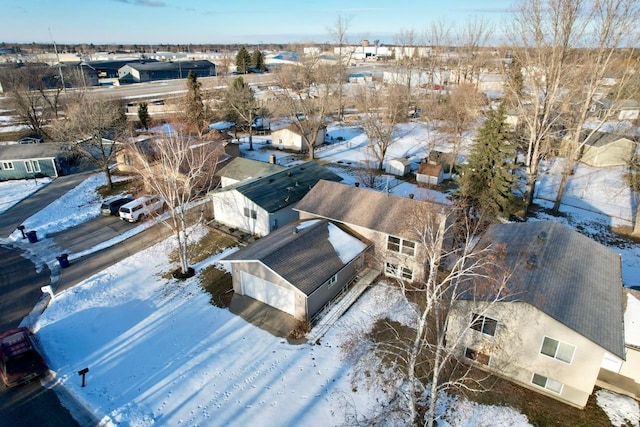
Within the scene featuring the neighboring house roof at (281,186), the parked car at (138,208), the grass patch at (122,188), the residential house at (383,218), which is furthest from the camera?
the grass patch at (122,188)

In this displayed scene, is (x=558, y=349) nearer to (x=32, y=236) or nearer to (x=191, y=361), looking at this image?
(x=191, y=361)

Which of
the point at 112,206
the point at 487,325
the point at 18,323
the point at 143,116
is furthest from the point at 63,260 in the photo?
the point at 143,116

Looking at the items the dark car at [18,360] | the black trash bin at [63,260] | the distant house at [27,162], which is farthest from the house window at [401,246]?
the distant house at [27,162]

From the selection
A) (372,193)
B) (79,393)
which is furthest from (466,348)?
(79,393)

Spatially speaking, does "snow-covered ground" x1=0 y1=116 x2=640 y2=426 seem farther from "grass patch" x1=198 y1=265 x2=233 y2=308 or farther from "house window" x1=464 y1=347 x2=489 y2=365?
"house window" x1=464 y1=347 x2=489 y2=365

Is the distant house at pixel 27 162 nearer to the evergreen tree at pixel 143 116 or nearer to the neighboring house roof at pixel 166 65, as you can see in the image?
the evergreen tree at pixel 143 116

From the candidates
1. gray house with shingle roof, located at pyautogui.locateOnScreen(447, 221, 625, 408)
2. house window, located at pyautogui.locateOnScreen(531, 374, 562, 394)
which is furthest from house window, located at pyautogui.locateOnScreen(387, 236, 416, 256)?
house window, located at pyautogui.locateOnScreen(531, 374, 562, 394)

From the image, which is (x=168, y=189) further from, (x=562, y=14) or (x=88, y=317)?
(x=562, y=14)
